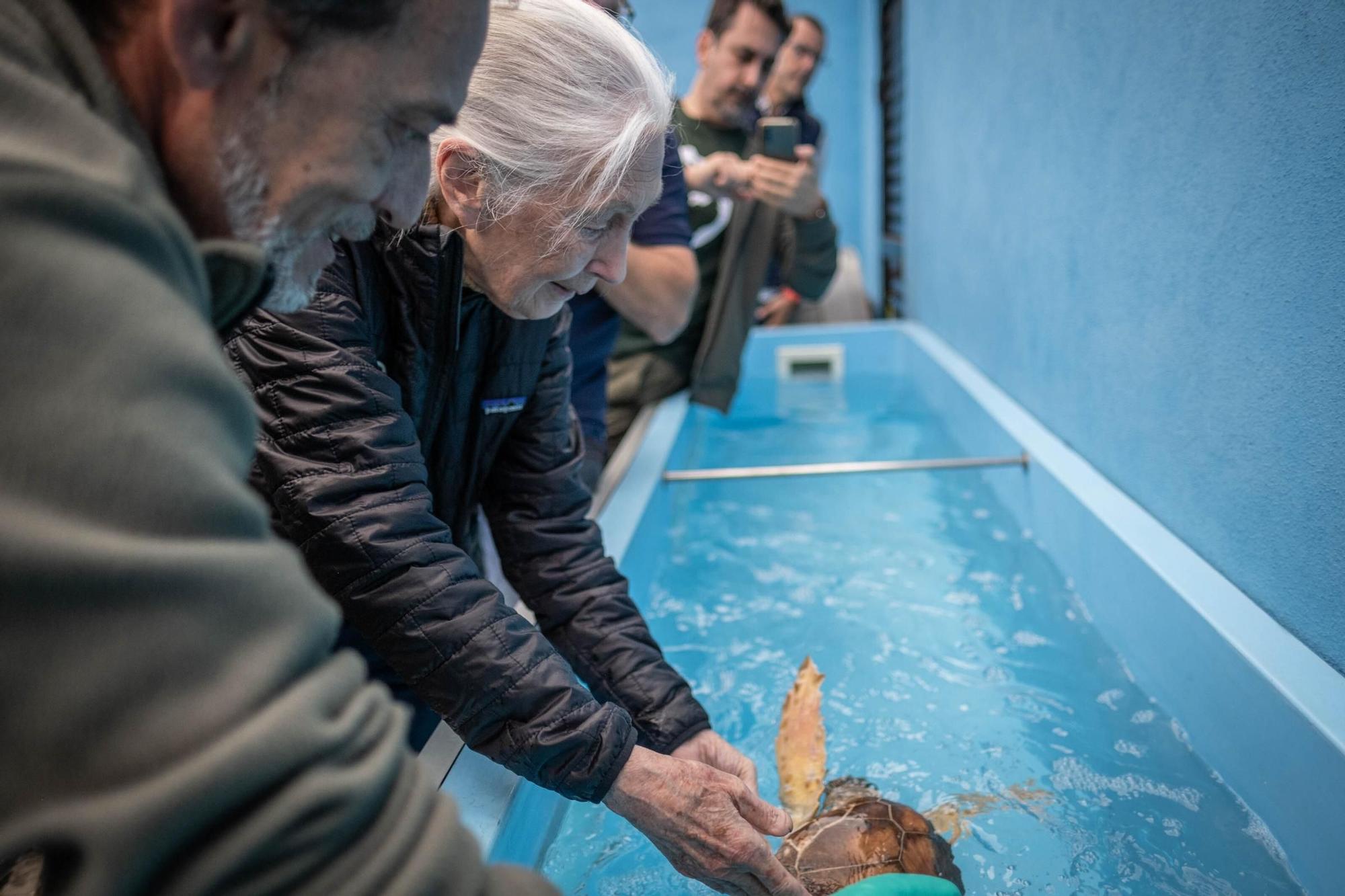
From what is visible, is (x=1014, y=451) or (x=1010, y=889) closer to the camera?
(x=1010, y=889)

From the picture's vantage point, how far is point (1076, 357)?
226cm

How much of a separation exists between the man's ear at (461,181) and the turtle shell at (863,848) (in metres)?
0.84

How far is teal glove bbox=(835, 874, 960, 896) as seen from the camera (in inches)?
30.3

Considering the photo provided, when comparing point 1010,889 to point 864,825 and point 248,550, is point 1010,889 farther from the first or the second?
point 248,550

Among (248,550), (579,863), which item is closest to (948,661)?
(579,863)

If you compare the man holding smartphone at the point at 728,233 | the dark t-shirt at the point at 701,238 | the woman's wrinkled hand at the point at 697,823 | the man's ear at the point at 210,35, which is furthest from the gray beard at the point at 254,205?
the dark t-shirt at the point at 701,238

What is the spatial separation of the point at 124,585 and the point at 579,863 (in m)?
0.91

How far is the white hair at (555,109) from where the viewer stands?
3.32 feet

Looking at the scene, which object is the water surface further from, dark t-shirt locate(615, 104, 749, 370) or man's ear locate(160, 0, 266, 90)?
man's ear locate(160, 0, 266, 90)

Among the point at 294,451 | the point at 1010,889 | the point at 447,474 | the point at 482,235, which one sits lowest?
the point at 1010,889

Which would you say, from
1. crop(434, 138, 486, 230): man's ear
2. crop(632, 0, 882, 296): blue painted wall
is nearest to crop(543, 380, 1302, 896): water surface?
crop(434, 138, 486, 230): man's ear

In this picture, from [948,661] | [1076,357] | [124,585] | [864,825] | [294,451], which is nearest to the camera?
[124,585]

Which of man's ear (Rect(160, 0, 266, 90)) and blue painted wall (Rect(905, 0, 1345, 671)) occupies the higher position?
man's ear (Rect(160, 0, 266, 90))

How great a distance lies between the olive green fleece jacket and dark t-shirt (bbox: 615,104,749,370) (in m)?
2.49
